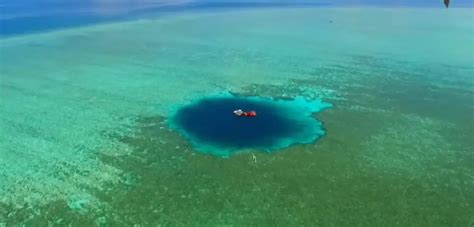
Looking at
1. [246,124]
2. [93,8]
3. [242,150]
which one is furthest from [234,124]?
[93,8]

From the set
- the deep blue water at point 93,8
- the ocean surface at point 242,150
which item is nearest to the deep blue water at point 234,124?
the ocean surface at point 242,150

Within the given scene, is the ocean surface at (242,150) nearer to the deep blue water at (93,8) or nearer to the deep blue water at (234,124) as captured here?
the deep blue water at (234,124)

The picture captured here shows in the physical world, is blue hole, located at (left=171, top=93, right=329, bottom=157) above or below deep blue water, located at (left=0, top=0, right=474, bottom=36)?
below

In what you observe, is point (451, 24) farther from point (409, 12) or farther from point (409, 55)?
point (409, 55)

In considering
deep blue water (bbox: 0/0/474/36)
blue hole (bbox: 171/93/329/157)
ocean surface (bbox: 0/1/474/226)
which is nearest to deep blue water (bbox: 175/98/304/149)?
blue hole (bbox: 171/93/329/157)

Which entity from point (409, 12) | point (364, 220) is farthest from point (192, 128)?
point (409, 12)

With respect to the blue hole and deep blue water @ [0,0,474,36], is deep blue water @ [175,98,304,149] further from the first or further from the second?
deep blue water @ [0,0,474,36]
